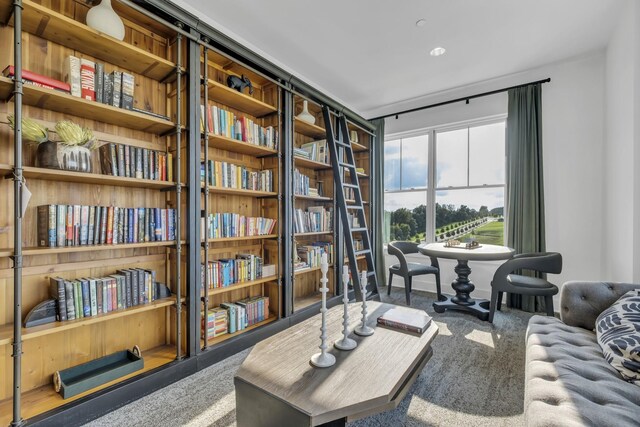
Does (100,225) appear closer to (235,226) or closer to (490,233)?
(235,226)

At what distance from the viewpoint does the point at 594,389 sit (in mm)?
1171

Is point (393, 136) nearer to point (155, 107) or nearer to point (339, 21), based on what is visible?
point (339, 21)

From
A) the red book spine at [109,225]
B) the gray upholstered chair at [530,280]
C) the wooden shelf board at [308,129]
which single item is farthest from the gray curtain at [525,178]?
the red book spine at [109,225]

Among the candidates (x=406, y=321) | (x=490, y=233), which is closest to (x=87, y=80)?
(x=406, y=321)

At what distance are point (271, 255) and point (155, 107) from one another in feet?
5.20

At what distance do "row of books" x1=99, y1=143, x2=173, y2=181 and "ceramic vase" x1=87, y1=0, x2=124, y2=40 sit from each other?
0.65 m

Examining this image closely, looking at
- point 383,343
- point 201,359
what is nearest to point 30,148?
point 201,359

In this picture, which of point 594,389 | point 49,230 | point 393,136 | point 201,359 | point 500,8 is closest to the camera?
point 594,389

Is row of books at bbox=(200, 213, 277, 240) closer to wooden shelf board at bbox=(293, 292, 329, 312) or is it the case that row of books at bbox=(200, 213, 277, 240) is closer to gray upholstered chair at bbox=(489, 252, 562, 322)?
wooden shelf board at bbox=(293, 292, 329, 312)

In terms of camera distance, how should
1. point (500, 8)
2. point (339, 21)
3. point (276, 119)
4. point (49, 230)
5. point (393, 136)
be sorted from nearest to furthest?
point (49, 230) < point (500, 8) < point (339, 21) < point (276, 119) < point (393, 136)

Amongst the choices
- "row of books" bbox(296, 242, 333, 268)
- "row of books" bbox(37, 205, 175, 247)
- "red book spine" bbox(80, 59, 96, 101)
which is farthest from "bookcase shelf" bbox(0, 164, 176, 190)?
"row of books" bbox(296, 242, 333, 268)

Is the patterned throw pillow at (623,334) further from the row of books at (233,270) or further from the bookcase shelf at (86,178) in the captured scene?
the bookcase shelf at (86,178)

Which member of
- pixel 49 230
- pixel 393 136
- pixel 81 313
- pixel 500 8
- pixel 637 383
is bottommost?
pixel 637 383

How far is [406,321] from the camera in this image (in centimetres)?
181
